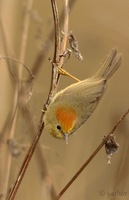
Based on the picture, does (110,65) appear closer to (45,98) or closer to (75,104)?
(75,104)

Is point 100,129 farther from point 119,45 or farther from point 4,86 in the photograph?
point 4,86

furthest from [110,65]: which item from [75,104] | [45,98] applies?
[45,98]

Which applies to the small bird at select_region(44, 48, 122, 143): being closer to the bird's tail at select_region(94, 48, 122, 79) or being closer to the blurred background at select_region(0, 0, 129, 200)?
the bird's tail at select_region(94, 48, 122, 79)

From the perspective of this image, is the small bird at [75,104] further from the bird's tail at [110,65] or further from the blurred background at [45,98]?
the blurred background at [45,98]

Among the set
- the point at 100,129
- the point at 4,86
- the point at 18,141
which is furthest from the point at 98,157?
the point at 4,86

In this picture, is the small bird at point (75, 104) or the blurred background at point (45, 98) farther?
the blurred background at point (45, 98)

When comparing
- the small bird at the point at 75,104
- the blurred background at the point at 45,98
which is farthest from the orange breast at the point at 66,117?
the blurred background at the point at 45,98

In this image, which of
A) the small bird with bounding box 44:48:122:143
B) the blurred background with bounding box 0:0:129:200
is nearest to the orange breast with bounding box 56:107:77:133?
the small bird with bounding box 44:48:122:143
